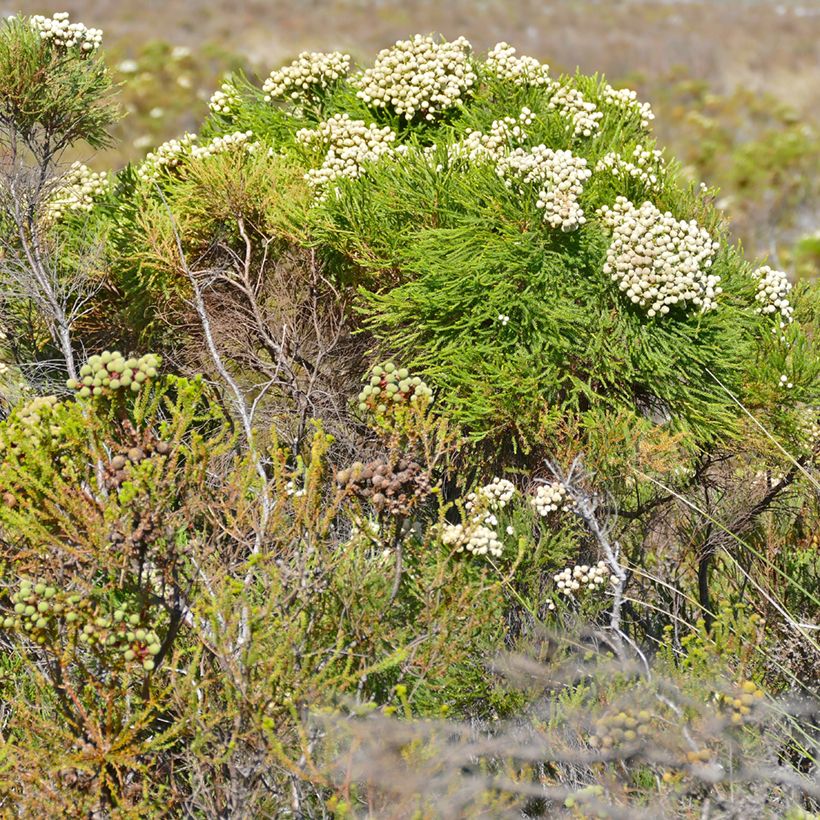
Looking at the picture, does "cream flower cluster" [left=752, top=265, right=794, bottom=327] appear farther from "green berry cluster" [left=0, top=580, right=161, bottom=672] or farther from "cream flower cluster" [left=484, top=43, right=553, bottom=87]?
"green berry cluster" [left=0, top=580, right=161, bottom=672]

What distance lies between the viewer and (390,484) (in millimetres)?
2875

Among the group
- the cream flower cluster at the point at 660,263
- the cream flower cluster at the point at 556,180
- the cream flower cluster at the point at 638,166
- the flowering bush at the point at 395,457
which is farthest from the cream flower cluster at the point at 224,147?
the cream flower cluster at the point at 660,263

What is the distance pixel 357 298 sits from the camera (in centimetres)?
428

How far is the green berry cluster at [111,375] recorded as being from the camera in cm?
267

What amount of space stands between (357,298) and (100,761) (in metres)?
2.28

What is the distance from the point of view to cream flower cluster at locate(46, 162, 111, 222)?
4703 millimetres

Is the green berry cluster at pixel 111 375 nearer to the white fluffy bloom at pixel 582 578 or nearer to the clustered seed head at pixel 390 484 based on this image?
the clustered seed head at pixel 390 484

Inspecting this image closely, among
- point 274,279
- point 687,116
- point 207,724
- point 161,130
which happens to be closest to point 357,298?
point 274,279

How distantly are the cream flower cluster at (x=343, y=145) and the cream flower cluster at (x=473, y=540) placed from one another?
1744mm

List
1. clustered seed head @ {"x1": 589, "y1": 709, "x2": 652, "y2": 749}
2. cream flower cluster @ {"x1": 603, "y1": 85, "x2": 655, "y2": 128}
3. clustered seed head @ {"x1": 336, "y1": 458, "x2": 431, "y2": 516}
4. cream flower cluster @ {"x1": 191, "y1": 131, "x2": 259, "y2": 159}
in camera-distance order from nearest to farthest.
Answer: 1. clustered seed head @ {"x1": 589, "y1": 709, "x2": 652, "y2": 749}
2. clustered seed head @ {"x1": 336, "y1": 458, "x2": 431, "y2": 516}
3. cream flower cluster @ {"x1": 191, "y1": 131, "x2": 259, "y2": 159}
4. cream flower cluster @ {"x1": 603, "y1": 85, "x2": 655, "y2": 128}

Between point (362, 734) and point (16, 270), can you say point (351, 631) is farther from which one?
point (16, 270)

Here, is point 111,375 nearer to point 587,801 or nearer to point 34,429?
point 34,429

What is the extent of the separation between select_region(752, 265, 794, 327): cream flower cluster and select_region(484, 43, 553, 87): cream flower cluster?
4.78ft

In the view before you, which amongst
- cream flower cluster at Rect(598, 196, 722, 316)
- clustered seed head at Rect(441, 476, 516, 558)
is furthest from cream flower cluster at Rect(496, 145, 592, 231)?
clustered seed head at Rect(441, 476, 516, 558)
